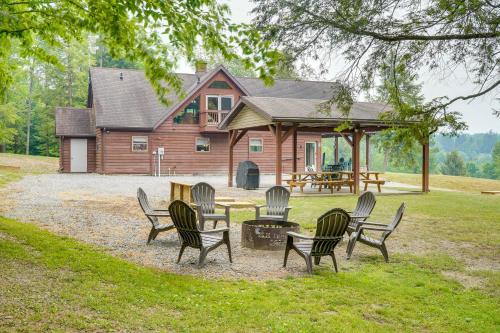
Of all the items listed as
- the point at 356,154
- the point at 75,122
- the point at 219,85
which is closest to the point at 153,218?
the point at 356,154

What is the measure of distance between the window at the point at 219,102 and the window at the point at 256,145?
9.89 ft

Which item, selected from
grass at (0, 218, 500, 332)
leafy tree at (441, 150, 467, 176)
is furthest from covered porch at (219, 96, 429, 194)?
leafy tree at (441, 150, 467, 176)

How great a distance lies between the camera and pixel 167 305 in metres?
5.41

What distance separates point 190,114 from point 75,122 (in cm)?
751

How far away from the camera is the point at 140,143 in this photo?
31.1m

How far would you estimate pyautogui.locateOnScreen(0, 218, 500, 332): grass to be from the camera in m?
4.88

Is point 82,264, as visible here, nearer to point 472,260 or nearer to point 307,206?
point 472,260

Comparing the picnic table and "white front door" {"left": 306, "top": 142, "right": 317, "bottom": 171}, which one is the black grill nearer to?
the picnic table

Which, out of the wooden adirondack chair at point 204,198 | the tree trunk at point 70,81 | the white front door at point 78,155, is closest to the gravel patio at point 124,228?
the wooden adirondack chair at point 204,198

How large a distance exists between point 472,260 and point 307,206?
7.32 metres

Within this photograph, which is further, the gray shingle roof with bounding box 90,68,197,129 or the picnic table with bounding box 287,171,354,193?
the gray shingle roof with bounding box 90,68,197,129

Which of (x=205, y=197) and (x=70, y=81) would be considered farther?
(x=70, y=81)

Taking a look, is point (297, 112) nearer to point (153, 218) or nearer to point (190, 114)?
point (153, 218)

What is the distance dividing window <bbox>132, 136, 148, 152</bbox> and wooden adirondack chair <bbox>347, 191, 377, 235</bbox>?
2346 cm
